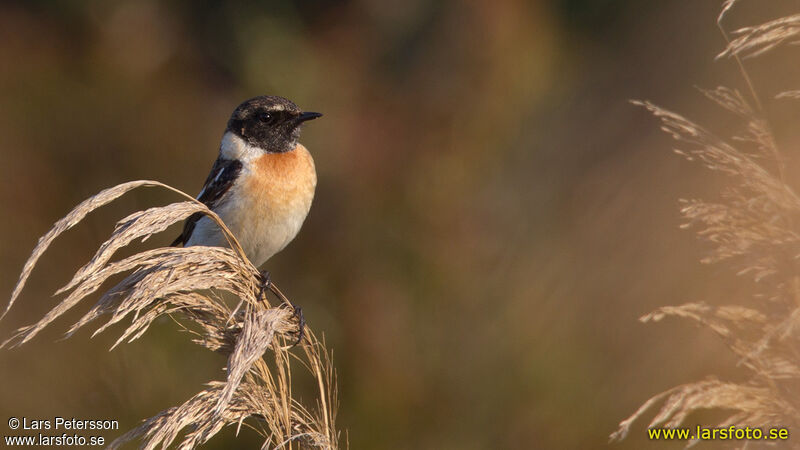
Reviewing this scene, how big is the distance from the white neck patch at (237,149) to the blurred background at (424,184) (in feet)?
4.22

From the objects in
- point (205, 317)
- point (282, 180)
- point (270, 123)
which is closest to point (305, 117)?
point (270, 123)

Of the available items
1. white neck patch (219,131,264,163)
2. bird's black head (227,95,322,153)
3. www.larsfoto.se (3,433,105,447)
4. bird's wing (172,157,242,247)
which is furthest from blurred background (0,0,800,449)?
bird's black head (227,95,322,153)

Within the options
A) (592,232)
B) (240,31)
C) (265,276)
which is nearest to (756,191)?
(265,276)

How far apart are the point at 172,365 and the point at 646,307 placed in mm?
2802

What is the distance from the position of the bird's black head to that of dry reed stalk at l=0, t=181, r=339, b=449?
6.08 feet

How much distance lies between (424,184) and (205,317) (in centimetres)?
330

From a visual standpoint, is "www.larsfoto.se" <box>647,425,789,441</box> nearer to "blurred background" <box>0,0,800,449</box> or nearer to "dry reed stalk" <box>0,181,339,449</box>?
"dry reed stalk" <box>0,181,339,449</box>

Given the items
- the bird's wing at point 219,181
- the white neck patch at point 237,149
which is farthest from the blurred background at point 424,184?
the white neck patch at point 237,149

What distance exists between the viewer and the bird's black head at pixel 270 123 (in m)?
4.50

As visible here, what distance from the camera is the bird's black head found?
4500 mm

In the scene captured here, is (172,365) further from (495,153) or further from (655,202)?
(655,202)

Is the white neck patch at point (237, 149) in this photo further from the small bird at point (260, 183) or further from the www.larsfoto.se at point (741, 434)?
the www.larsfoto.se at point (741, 434)

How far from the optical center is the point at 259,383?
2627 millimetres

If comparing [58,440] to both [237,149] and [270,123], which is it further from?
[270,123]
